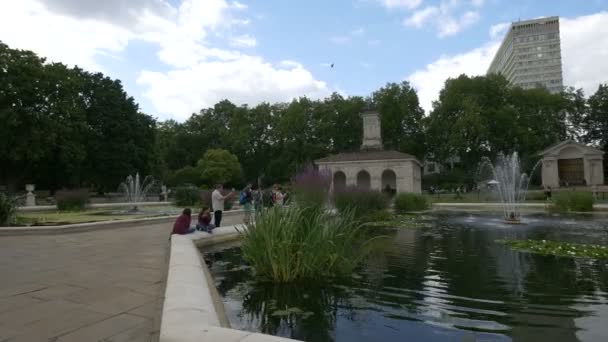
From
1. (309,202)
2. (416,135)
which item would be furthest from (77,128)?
(416,135)

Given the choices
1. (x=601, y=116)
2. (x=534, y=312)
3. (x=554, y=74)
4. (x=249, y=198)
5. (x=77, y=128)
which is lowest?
(x=534, y=312)

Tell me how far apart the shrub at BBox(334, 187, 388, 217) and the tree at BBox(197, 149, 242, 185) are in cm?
3905

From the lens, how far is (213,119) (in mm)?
71938

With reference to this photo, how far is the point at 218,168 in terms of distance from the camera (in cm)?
5356

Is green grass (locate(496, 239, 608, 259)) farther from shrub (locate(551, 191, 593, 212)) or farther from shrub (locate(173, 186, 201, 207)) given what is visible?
shrub (locate(173, 186, 201, 207))

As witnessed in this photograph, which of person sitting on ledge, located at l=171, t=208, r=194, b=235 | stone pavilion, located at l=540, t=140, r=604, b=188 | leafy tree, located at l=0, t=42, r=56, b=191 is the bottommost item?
person sitting on ledge, located at l=171, t=208, r=194, b=235

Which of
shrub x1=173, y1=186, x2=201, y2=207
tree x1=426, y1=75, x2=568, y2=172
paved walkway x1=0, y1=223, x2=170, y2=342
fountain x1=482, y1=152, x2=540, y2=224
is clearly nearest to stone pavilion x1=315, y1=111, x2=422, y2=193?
tree x1=426, y1=75, x2=568, y2=172

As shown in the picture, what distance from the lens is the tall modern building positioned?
12056 cm

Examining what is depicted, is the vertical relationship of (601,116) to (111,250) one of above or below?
above

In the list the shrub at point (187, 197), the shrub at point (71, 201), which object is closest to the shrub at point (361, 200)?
the shrub at point (187, 197)

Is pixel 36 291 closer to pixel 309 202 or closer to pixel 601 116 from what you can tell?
pixel 309 202

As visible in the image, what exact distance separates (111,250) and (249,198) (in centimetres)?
504

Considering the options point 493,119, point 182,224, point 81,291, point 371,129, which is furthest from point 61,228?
point 493,119

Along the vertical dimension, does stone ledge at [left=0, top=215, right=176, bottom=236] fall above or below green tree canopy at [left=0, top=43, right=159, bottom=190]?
below
